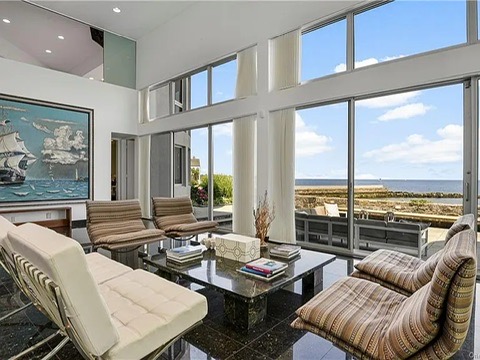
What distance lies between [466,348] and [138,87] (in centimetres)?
853

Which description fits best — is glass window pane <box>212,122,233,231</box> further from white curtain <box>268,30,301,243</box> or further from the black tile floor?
the black tile floor

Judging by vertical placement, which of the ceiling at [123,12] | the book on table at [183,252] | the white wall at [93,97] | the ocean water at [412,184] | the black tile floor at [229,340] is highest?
the ceiling at [123,12]

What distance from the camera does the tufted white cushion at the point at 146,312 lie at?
135 centimetres

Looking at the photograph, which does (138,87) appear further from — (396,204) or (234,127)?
(396,204)

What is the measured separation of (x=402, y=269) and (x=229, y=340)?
56.2 inches

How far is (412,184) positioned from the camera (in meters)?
4.08

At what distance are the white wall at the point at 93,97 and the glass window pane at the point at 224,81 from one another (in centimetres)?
305

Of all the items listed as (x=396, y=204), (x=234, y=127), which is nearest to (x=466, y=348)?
(x=396, y=204)

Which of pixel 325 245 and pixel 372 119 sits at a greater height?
pixel 372 119

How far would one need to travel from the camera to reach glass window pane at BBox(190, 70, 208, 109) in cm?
656

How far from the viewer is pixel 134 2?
6.43 meters

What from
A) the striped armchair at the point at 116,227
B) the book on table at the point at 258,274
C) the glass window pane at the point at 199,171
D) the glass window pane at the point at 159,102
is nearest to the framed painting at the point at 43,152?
the glass window pane at the point at 159,102

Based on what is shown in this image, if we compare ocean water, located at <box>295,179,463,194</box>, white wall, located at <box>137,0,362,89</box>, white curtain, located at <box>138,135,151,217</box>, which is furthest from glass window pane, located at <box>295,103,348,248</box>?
white curtain, located at <box>138,135,151,217</box>

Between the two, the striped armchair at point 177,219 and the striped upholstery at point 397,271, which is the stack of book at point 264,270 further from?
the striped armchair at point 177,219
